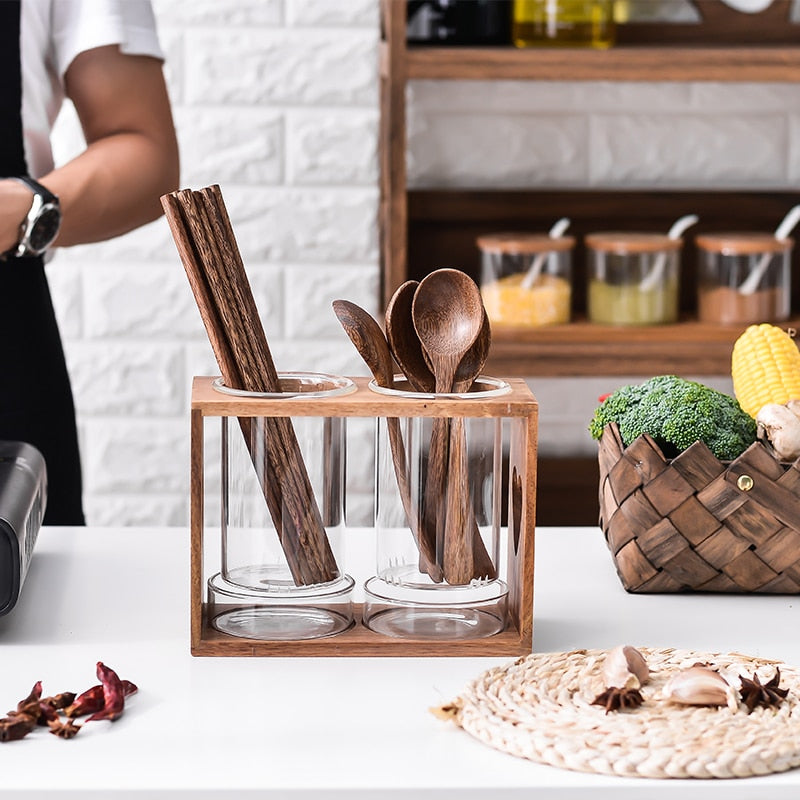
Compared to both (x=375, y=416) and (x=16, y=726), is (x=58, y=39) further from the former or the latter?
(x=16, y=726)

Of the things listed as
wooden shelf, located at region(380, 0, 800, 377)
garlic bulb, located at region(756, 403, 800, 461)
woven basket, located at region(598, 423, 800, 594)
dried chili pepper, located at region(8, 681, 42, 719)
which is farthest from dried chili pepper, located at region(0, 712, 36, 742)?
wooden shelf, located at region(380, 0, 800, 377)

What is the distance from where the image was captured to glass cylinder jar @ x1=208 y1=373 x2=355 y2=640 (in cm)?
84

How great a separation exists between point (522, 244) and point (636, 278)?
0.20 meters

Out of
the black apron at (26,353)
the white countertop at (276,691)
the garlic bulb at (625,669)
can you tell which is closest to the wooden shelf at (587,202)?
the black apron at (26,353)

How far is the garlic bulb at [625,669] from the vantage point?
0.76 m

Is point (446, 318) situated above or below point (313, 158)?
below

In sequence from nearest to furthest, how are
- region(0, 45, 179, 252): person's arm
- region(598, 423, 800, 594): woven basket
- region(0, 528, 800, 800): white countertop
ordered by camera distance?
region(0, 528, 800, 800): white countertop < region(598, 423, 800, 594): woven basket < region(0, 45, 179, 252): person's arm

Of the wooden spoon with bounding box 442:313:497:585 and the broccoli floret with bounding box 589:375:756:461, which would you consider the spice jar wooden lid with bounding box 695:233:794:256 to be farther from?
the wooden spoon with bounding box 442:313:497:585

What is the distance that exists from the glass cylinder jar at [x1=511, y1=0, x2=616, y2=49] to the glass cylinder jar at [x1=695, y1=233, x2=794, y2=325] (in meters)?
0.39

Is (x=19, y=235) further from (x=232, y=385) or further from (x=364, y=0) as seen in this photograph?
(x=364, y=0)

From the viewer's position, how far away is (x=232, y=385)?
85 cm

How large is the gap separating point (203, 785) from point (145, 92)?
122cm

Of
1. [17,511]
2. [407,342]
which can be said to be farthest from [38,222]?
[407,342]

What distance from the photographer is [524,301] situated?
6.72 feet
